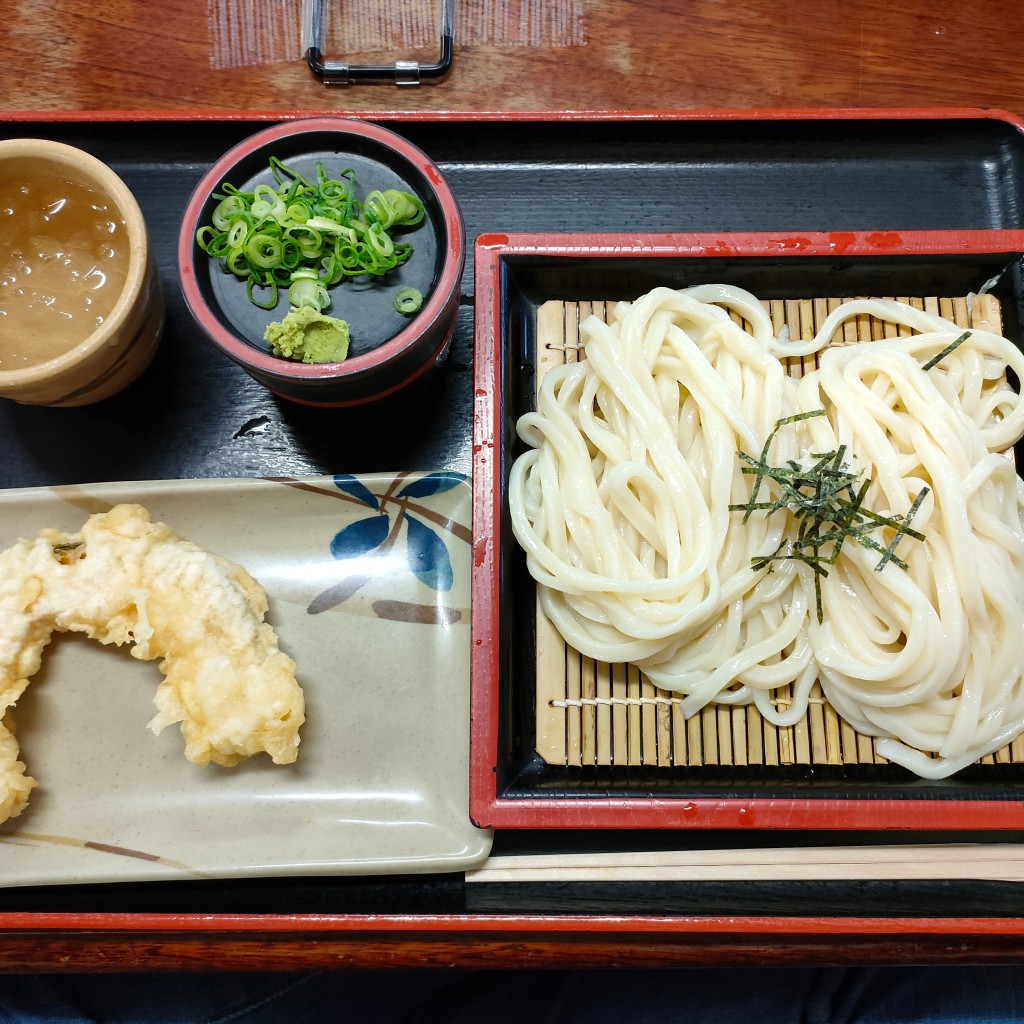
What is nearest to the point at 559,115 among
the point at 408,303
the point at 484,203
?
the point at 484,203

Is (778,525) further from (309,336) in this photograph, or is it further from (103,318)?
(103,318)

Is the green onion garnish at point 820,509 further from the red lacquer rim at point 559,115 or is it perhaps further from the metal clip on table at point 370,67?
the metal clip on table at point 370,67

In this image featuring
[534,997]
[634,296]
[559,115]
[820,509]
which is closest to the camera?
[820,509]

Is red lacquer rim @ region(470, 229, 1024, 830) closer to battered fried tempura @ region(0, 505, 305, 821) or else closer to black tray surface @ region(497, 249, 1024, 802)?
black tray surface @ region(497, 249, 1024, 802)

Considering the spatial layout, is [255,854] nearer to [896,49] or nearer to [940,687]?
[940,687]

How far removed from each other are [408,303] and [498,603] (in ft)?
2.14

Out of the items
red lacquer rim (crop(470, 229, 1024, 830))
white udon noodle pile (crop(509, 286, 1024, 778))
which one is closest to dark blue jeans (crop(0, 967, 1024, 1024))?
red lacquer rim (crop(470, 229, 1024, 830))

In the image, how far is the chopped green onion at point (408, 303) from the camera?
5.37ft

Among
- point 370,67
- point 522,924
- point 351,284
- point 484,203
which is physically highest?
point 370,67

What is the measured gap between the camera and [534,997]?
2.17m

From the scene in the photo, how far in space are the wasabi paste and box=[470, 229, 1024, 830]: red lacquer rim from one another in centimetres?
31

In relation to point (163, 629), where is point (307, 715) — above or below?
below

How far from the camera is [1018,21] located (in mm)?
2252

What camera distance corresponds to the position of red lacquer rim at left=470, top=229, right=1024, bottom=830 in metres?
1.56
